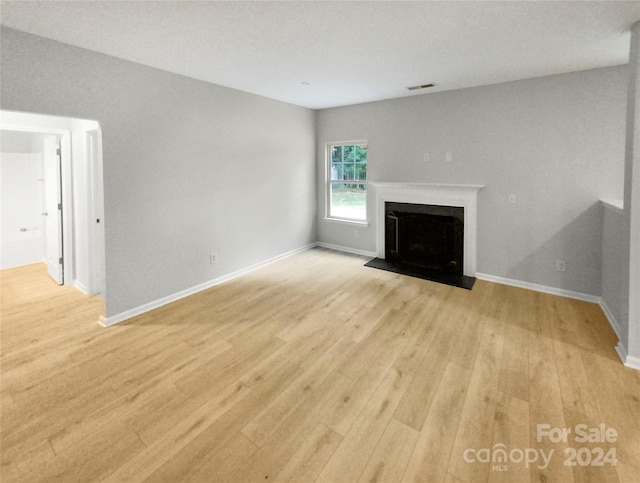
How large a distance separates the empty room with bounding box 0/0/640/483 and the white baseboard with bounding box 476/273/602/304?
2 cm

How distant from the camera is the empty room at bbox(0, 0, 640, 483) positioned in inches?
69.7

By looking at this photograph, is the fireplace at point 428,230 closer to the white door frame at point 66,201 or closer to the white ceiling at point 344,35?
the white ceiling at point 344,35

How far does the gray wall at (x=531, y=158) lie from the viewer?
11.1 ft

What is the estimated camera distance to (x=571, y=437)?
1.73 metres

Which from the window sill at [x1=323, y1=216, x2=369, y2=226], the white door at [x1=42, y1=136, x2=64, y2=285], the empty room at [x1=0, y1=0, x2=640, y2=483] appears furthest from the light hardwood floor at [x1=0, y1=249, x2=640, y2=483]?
the window sill at [x1=323, y1=216, x2=369, y2=226]

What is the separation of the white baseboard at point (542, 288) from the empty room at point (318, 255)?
20mm

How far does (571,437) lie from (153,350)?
306 centimetres

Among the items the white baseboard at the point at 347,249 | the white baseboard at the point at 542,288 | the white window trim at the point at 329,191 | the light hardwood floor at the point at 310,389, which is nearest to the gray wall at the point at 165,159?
the light hardwood floor at the point at 310,389

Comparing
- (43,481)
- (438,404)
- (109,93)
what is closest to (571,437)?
(438,404)

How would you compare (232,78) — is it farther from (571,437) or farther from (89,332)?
(571,437)

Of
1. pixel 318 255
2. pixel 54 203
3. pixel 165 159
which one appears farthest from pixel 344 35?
pixel 54 203

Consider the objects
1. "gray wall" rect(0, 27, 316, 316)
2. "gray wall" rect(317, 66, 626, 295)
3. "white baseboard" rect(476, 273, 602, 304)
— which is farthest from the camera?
"white baseboard" rect(476, 273, 602, 304)

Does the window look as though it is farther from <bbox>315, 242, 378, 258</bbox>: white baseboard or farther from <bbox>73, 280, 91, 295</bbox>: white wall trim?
<bbox>73, 280, 91, 295</bbox>: white wall trim

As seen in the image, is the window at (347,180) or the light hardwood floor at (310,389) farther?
the window at (347,180)
